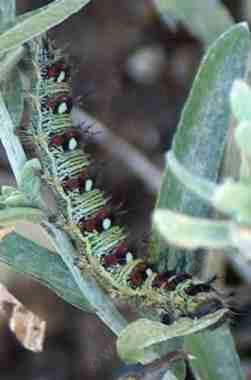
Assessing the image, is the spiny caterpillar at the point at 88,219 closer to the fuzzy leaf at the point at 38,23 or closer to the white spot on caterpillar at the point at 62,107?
the white spot on caterpillar at the point at 62,107

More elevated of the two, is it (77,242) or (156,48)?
(77,242)

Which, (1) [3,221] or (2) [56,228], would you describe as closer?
(1) [3,221]

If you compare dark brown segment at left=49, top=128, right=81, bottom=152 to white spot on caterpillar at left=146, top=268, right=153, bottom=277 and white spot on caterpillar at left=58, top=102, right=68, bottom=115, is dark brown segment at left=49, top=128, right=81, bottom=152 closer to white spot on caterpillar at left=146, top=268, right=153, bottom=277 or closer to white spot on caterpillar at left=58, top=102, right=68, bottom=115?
white spot on caterpillar at left=58, top=102, right=68, bottom=115

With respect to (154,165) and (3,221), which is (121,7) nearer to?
(154,165)

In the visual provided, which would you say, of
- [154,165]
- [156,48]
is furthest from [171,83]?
[154,165]

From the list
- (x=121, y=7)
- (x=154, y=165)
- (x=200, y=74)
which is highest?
(x=200, y=74)

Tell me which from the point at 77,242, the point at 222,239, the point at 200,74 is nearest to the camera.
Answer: the point at 222,239

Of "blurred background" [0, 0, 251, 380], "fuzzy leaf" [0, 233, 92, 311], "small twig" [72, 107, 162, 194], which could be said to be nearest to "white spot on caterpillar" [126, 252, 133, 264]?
"fuzzy leaf" [0, 233, 92, 311]
